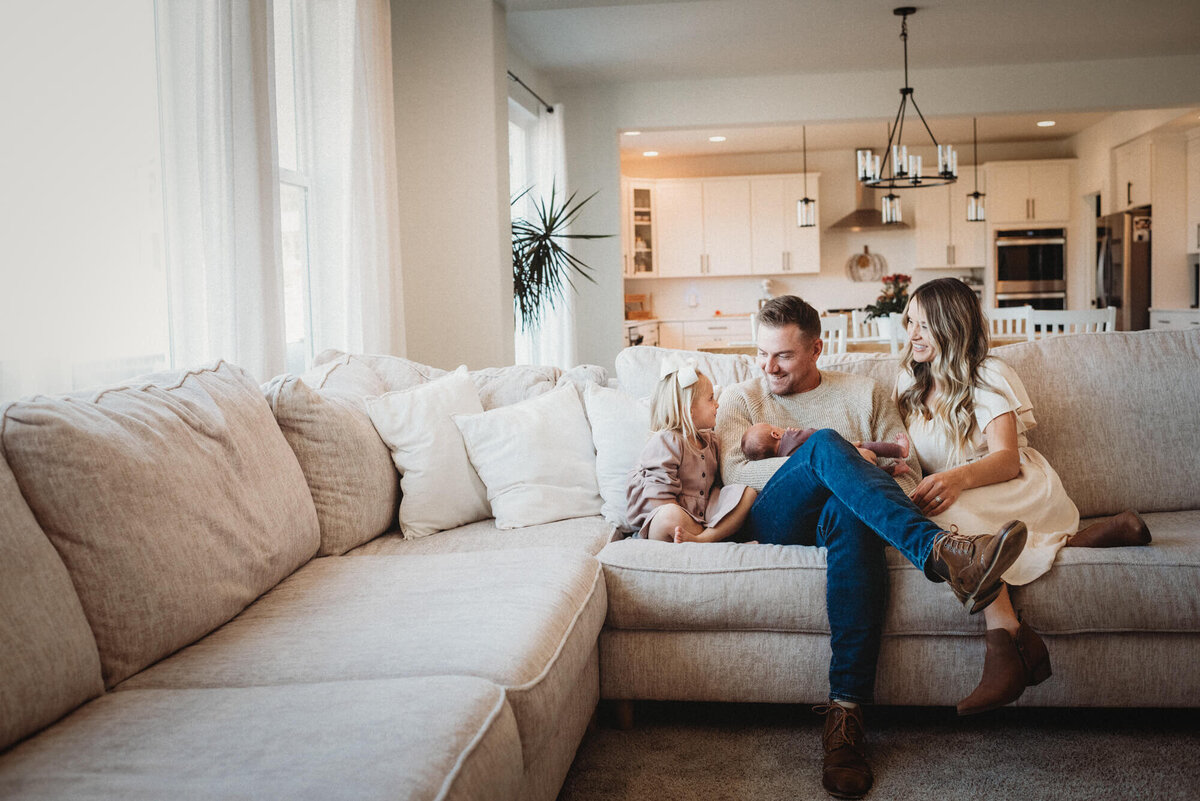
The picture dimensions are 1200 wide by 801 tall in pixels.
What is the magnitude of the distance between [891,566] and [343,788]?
55.7 inches

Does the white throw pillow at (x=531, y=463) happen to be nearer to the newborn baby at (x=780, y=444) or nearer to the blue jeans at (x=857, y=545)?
the newborn baby at (x=780, y=444)

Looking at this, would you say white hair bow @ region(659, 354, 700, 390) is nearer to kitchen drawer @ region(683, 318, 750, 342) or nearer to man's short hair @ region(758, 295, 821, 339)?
man's short hair @ region(758, 295, 821, 339)

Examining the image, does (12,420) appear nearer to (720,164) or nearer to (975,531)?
(975,531)

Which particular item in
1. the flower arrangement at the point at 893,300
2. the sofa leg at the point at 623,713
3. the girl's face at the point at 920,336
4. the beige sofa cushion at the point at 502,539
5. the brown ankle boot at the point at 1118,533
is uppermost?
the flower arrangement at the point at 893,300

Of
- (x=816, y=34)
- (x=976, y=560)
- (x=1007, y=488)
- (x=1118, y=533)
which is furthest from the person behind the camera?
(x=816, y=34)

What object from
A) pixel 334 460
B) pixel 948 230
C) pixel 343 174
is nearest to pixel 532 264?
pixel 343 174

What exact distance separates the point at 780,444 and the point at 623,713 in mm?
772

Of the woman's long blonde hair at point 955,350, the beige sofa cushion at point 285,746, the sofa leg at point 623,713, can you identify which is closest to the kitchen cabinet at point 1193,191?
the woman's long blonde hair at point 955,350

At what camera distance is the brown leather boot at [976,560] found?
1823 millimetres

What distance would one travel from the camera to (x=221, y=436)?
1.94 m

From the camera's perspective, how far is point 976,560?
1.85 metres

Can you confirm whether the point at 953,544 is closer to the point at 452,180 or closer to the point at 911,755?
the point at 911,755

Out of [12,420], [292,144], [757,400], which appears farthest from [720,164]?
[12,420]

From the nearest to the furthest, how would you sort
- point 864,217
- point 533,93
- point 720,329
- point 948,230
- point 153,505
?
point 153,505, point 533,93, point 864,217, point 948,230, point 720,329
